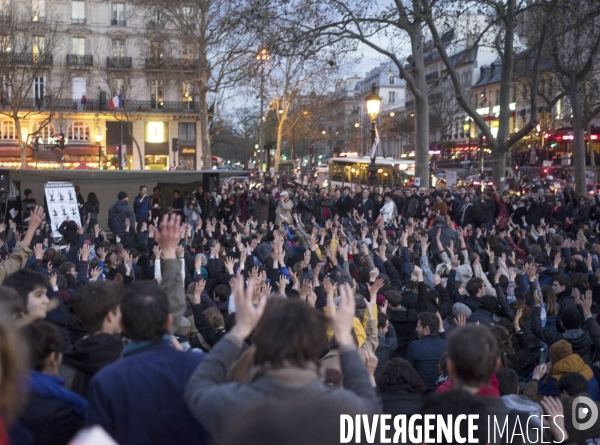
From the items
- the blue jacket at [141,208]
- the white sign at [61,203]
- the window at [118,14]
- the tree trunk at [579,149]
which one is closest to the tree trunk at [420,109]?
the tree trunk at [579,149]

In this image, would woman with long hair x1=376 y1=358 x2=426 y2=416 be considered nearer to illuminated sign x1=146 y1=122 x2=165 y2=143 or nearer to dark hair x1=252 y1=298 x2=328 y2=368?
dark hair x1=252 y1=298 x2=328 y2=368

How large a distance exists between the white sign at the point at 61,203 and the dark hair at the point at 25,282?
46.4ft

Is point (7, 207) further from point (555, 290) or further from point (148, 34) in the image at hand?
point (148, 34)

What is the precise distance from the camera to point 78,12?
5581 centimetres

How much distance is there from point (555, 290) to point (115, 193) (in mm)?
16828

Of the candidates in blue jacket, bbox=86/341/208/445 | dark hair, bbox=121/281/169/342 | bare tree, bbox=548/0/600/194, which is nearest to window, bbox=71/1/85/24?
bare tree, bbox=548/0/600/194

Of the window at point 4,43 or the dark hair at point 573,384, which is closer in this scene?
the dark hair at point 573,384

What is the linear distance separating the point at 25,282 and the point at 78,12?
55626 millimetres

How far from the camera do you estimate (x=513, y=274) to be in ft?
30.8

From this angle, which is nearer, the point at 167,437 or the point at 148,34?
the point at 167,437

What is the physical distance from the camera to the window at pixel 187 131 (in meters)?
58.7

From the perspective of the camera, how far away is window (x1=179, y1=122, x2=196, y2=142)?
58.7 metres

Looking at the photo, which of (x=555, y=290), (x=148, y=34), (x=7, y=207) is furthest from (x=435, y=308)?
(x=148, y=34)

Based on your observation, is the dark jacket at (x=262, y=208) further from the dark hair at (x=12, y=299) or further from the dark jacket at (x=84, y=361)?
the dark jacket at (x=84, y=361)
